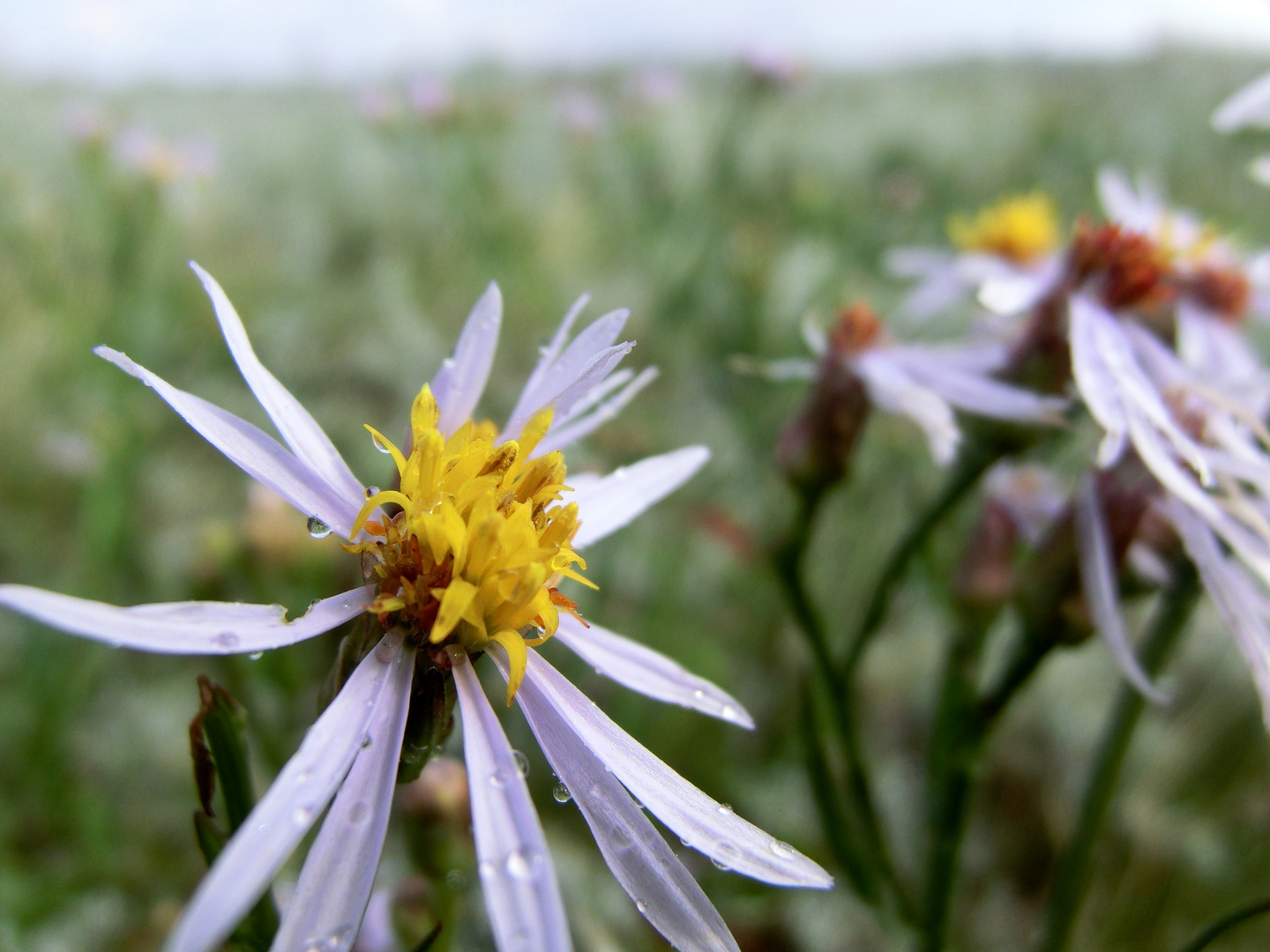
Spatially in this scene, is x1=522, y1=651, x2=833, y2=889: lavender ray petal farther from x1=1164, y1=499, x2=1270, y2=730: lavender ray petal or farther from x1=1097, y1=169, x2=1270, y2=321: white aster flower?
x1=1097, y1=169, x2=1270, y2=321: white aster flower

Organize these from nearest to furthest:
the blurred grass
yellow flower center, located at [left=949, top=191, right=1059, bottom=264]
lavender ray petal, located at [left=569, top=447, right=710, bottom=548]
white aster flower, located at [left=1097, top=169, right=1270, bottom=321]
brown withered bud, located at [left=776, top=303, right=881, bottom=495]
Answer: lavender ray petal, located at [left=569, top=447, right=710, bottom=548]
brown withered bud, located at [left=776, top=303, right=881, bottom=495]
white aster flower, located at [left=1097, top=169, right=1270, bottom=321]
the blurred grass
yellow flower center, located at [left=949, top=191, right=1059, bottom=264]

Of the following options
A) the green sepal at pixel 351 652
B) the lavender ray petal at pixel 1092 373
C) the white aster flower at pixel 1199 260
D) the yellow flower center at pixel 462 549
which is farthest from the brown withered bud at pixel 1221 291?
the green sepal at pixel 351 652

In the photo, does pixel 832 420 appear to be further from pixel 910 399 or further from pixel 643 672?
pixel 643 672

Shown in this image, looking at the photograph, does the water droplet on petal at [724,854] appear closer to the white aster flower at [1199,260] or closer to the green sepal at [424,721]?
the green sepal at [424,721]

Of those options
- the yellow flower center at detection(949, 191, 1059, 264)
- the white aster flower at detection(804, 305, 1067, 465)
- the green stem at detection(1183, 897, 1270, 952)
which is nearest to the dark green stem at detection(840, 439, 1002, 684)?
the white aster flower at detection(804, 305, 1067, 465)

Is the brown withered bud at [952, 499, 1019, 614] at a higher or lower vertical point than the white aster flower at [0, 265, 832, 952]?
lower

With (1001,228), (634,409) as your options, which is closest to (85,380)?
(634,409)

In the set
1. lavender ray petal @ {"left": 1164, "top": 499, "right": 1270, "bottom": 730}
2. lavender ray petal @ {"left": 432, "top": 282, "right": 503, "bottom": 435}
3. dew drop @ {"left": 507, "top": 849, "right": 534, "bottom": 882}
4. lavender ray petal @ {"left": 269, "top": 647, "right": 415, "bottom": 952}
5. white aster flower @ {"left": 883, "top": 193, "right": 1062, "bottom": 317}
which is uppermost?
white aster flower @ {"left": 883, "top": 193, "right": 1062, "bottom": 317}
